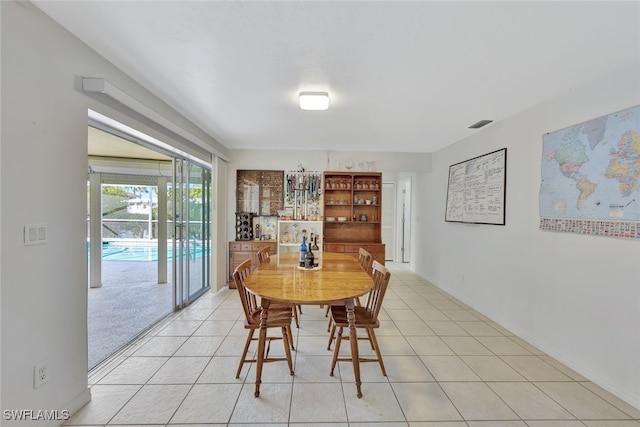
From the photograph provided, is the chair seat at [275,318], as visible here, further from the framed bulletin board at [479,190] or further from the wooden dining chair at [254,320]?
the framed bulletin board at [479,190]

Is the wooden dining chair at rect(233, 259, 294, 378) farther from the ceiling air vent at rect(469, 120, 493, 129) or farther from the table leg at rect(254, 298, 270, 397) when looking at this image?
the ceiling air vent at rect(469, 120, 493, 129)

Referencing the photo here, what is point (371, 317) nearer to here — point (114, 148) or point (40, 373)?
point (40, 373)

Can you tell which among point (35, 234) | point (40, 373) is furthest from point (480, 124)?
point (40, 373)

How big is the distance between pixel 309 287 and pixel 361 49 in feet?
5.58

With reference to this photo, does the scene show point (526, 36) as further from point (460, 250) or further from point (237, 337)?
point (237, 337)

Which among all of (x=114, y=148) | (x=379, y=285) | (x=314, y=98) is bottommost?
(x=379, y=285)

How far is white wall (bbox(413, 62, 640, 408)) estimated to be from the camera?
74.8 inches

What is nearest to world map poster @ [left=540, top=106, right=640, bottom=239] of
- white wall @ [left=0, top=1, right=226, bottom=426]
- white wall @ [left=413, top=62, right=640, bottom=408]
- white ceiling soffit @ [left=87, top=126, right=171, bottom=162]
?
white wall @ [left=413, top=62, right=640, bottom=408]

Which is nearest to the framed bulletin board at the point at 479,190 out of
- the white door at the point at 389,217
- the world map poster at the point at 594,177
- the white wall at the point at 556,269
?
the white wall at the point at 556,269

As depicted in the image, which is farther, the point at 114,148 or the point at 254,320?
the point at 114,148

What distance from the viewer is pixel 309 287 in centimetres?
196

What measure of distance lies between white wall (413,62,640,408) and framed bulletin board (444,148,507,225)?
0.09 m

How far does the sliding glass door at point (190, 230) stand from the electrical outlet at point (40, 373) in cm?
191

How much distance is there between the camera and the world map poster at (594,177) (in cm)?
185
